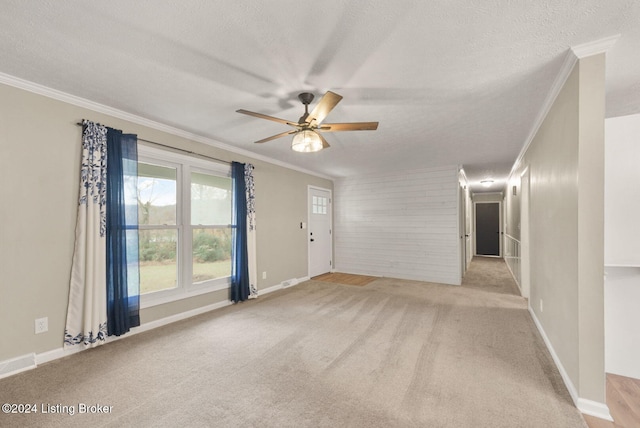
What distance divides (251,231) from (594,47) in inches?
166

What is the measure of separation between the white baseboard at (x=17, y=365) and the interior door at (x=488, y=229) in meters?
11.6

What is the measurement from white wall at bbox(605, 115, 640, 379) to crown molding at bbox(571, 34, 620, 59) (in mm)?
968

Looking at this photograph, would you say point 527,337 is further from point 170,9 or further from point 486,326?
point 170,9

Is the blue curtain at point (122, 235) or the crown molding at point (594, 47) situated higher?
the crown molding at point (594, 47)

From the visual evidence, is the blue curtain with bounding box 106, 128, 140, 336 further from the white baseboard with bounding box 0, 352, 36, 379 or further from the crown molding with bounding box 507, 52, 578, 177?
the crown molding with bounding box 507, 52, 578, 177

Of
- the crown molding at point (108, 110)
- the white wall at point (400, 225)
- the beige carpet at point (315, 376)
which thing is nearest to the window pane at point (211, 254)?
the beige carpet at point (315, 376)

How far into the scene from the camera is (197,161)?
3.80m

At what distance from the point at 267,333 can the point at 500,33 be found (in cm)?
338

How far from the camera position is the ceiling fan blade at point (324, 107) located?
1.98m

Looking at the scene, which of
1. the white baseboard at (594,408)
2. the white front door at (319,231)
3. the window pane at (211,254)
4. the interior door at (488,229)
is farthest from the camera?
the interior door at (488,229)

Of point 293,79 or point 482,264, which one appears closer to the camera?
point 293,79

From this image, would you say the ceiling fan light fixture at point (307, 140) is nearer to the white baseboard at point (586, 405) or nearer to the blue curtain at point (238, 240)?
the blue curtain at point (238, 240)

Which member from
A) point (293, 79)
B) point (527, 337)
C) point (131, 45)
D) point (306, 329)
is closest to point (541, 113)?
point (527, 337)

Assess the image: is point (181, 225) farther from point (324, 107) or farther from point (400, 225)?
point (400, 225)
